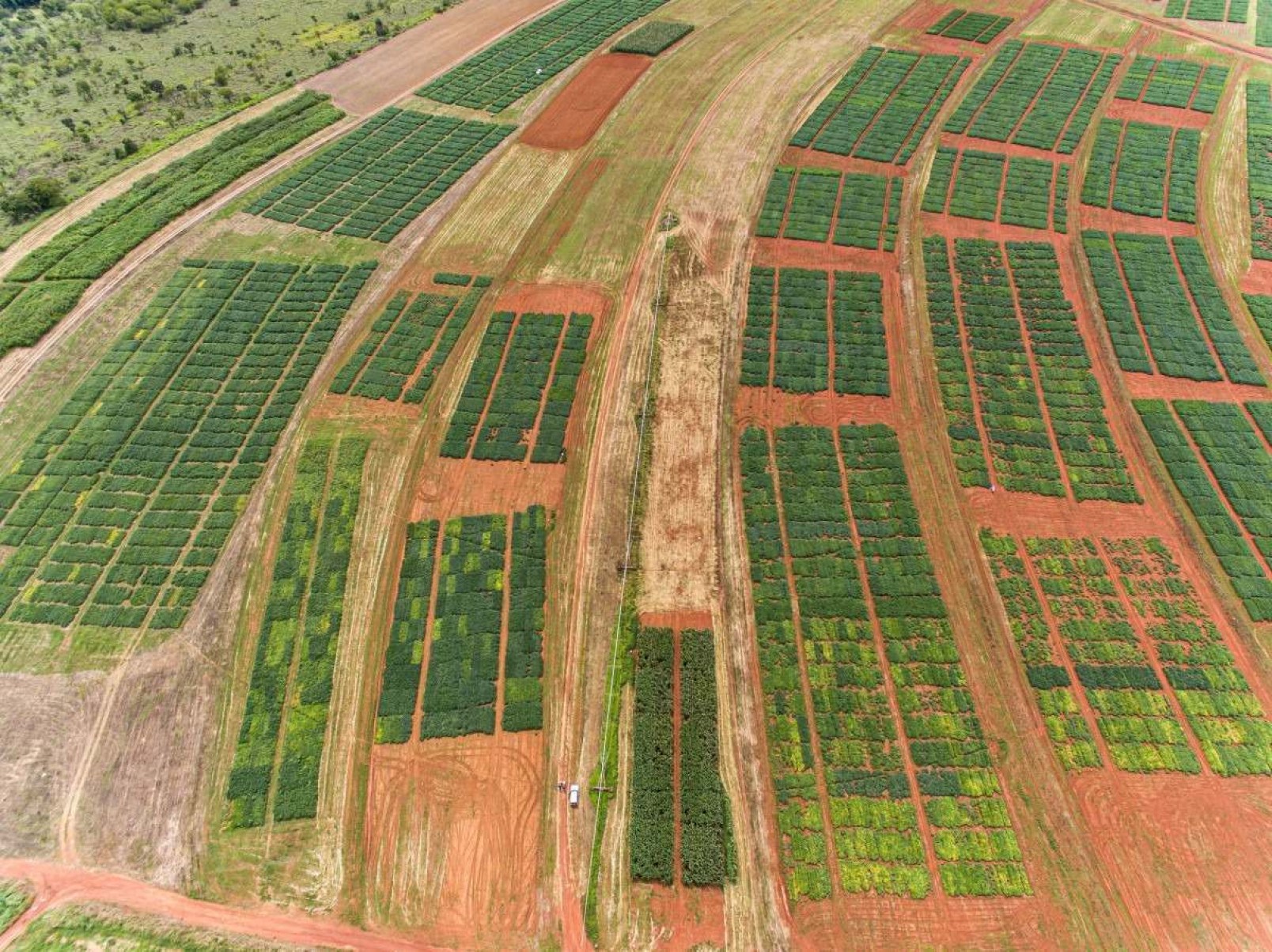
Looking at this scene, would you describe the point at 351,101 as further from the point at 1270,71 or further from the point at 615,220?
the point at 1270,71

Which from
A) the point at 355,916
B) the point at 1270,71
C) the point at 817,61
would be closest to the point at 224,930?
the point at 355,916

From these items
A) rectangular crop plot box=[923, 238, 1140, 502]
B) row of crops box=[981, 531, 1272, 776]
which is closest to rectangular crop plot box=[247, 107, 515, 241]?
rectangular crop plot box=[923, 238, 1140, 502]

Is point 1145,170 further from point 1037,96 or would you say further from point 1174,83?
point 1174,83

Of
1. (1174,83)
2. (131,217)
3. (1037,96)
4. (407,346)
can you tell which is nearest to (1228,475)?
(1037,96)

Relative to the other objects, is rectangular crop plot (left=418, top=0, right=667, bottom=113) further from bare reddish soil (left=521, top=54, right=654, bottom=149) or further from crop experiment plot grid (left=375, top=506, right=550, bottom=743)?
crop experiment plot grid (left=375, top=506, right=550, bottom=743)

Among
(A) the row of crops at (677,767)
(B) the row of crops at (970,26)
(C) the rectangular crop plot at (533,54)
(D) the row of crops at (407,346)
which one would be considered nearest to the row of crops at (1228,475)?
(A) the row of crops at (677,767)
